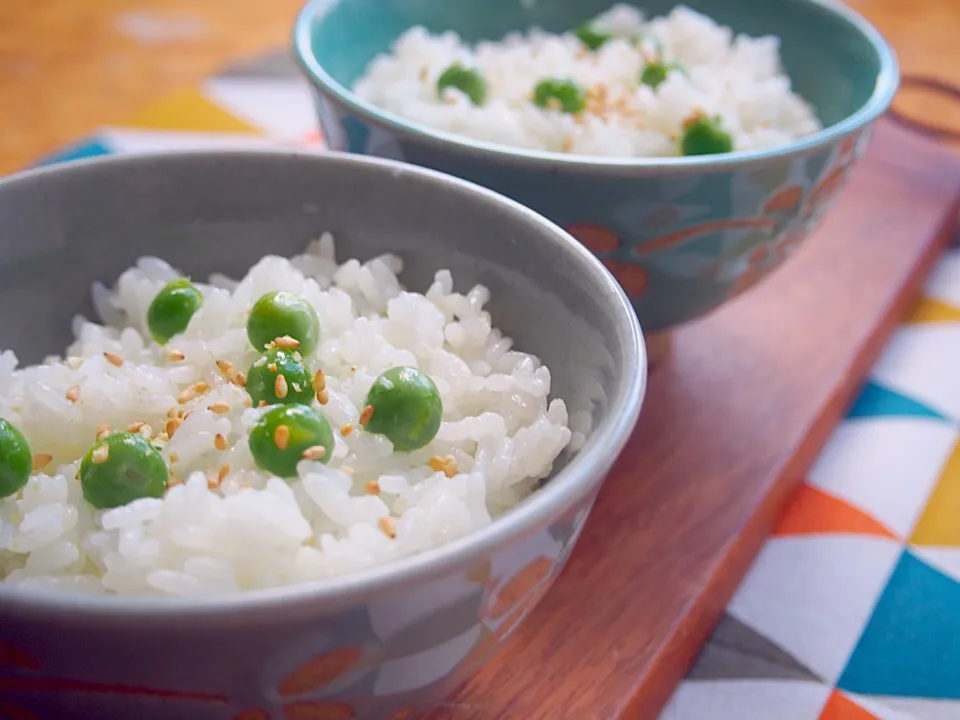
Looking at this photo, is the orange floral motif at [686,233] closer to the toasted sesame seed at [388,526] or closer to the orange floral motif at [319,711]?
the toasted sesame seed at [388,526]

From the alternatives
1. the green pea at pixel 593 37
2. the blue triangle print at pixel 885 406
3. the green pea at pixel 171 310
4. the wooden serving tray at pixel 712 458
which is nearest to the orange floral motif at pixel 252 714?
the wooden serving tray at pixel 712 458

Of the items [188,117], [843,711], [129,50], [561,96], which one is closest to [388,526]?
[843,711]

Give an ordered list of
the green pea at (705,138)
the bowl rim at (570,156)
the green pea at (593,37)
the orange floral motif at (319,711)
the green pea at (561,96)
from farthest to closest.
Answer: the green pea at (593,37) < the green pea at (561,96) < the green pea at (705,138) < the bowl rim at (570,156) < the orange floral motif at (319,711)

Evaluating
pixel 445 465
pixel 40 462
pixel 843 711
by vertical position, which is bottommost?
pixel 843 711

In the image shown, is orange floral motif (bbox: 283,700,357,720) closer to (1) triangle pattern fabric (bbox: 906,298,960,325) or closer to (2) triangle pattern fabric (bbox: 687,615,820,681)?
(2) triangle pattern fabric (bbox: 687,615,820,681)

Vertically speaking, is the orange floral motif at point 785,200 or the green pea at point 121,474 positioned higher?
the orange floral motif at point 785,200

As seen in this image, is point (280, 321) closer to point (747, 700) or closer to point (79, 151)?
point (747, 700)

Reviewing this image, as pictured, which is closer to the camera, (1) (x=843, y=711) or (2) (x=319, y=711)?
(2) (x=319, y=711)
